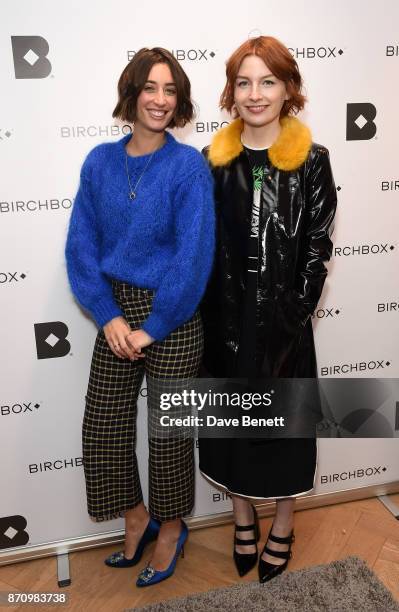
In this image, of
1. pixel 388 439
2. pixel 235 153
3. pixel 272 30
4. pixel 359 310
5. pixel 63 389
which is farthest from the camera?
pixel 388 439

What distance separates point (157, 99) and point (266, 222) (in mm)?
484

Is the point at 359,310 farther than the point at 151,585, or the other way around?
the point at 359,310

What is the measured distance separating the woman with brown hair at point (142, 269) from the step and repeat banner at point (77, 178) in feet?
0.67

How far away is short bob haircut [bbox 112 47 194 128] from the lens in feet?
5.83

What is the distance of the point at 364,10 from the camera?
7.21 feet

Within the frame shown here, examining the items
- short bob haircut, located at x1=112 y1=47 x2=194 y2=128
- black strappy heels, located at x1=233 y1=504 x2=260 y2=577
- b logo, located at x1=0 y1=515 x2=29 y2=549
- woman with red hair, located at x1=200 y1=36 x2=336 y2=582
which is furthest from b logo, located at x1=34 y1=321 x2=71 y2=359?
black strappy heels, located at x1=233 y1=504 x2=260 y2=577

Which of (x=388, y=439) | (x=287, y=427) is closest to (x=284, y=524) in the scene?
(x=287, y=427)

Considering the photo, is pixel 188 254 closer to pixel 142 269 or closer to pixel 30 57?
pixel 142 269

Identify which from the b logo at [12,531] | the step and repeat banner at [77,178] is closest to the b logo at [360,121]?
the step and repeat banner at [77,178]

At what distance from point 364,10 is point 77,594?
7.60 ft

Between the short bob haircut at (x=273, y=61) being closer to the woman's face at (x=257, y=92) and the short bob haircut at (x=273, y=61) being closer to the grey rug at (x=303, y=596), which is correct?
the woman's face at (x=257, y=92)

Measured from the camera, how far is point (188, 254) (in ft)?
5.94

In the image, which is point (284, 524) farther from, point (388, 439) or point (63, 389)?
point (63, 389)

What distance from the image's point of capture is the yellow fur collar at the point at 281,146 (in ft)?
6.10
